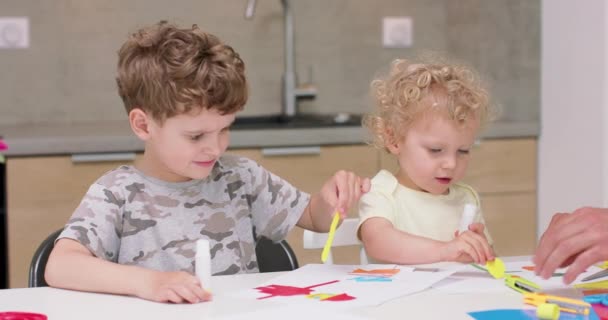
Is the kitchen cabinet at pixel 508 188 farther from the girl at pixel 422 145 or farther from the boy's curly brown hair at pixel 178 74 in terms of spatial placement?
the boy's curly brown hair at pixel 178 74

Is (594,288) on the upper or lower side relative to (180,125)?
lower

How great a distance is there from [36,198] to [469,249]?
5.46 ft

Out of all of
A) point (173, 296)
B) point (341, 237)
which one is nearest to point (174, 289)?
point (173, 296)

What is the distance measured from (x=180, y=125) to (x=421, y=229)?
1.73 feet

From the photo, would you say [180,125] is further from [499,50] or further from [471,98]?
[499,50]

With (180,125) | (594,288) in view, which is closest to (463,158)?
(594,288)

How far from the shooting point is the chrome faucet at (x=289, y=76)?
135 inches

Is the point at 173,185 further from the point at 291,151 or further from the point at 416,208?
the point at 291,151

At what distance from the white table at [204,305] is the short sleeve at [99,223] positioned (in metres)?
0.11

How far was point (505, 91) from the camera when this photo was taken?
3.42m

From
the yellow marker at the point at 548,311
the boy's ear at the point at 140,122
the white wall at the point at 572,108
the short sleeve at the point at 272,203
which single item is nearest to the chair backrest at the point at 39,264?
the boy's ear at the point at 140,122

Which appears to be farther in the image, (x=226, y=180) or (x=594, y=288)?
(x=226, y=180)

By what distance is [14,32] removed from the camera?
323cm

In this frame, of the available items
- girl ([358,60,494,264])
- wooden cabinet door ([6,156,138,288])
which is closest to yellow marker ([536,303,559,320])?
girl ([358,60,494,264])
